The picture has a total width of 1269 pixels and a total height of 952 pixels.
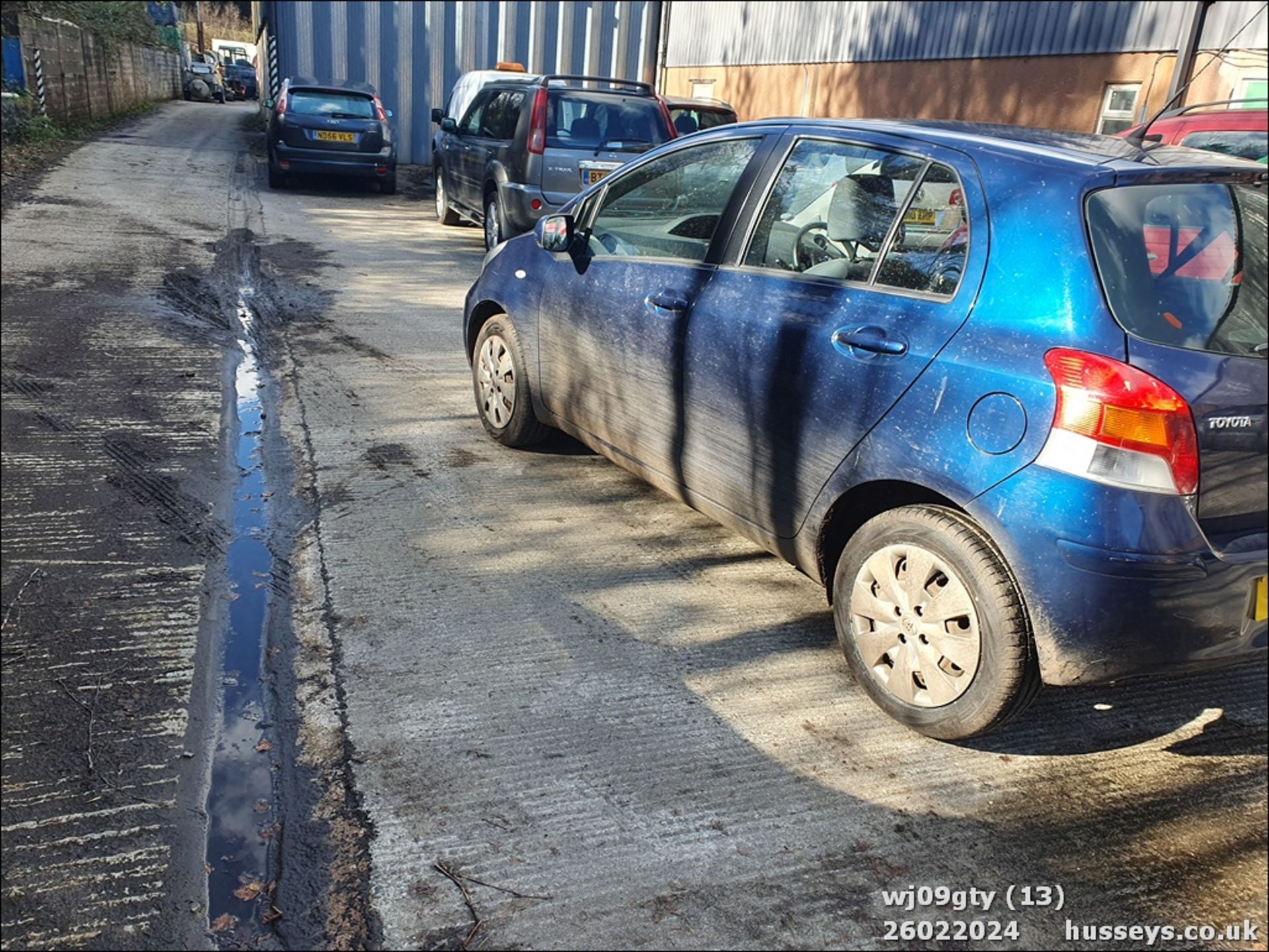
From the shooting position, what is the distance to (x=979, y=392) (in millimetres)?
2754

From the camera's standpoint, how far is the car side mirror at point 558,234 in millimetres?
4590

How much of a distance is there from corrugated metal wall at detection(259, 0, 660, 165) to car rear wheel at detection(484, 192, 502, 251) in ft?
39.9

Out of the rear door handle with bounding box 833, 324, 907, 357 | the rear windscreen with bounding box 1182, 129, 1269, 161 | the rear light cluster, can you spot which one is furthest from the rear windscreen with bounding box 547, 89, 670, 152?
the rear light cluster

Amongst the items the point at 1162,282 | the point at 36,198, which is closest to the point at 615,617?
the point at 1162,282

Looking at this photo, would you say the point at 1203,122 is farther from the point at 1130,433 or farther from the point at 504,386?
the point at 1130,433

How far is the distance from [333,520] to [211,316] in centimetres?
415

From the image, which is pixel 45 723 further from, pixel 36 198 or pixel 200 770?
pixel 36 198

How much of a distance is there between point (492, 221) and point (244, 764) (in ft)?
28.4

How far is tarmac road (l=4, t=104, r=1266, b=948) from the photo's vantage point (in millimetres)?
2406

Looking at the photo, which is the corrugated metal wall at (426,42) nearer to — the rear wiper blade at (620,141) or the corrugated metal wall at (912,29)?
the corrugated metal wall at (912,29)

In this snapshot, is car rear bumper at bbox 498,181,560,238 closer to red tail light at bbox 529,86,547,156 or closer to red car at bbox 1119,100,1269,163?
red tail light at bbox 529,86,547,156

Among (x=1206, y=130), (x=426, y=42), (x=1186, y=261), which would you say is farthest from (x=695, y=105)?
(x=1186, y=261)

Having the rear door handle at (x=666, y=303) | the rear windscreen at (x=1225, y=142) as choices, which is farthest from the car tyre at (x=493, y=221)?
the rear door handle at (x=666, y=303)

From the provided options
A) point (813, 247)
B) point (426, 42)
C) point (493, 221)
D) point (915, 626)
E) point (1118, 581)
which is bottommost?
point (915, 626)
